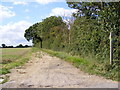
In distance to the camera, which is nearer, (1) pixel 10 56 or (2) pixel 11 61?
(2) pixel 11 61

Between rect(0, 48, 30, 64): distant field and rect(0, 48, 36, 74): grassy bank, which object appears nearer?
rect(0, 48, 36, 74): grassy bank

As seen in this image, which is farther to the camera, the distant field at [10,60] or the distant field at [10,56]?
the distant field at [10,56]

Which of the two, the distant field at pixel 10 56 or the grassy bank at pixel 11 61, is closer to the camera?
the grassy bank at pixel 11 61

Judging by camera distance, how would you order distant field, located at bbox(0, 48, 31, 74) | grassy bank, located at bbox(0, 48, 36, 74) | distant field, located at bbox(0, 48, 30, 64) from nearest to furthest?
grassy bank, located at bbox(0, 48, 36, 74) → distant field, located at bbox(0, 48, 31, 74) → distant field, located at bbox(0, 48, 30, 64)

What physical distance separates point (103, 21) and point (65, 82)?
14.4 ft

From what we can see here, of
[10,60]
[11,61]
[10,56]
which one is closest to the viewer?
[11,61]

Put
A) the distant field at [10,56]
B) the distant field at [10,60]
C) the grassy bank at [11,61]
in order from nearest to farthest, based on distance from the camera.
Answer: the grassy bank at [11,61], the distant field at [10,60], the distant field at [10,56]

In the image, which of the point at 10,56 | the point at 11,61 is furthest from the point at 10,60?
the point at 10,56

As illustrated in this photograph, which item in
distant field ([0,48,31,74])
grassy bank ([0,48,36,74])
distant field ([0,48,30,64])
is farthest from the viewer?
distant field ([0,48,30,64])

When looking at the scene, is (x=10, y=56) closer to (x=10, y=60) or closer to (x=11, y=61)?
(x=10, y=60)

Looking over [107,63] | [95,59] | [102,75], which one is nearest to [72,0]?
[95,59]

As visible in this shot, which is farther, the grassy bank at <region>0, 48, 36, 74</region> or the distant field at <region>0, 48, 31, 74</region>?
the distant field at <region>0, 48, 31, 74</region>

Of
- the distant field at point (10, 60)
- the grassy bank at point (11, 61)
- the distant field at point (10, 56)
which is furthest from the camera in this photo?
the distant field at point (10, 56)

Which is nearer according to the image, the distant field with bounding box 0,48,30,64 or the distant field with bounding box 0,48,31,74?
the distant field with bounding box 0,48,31,74
